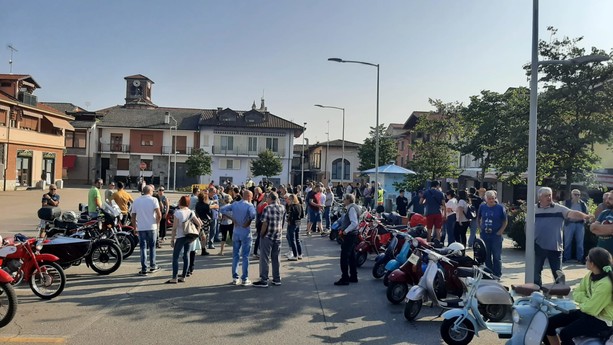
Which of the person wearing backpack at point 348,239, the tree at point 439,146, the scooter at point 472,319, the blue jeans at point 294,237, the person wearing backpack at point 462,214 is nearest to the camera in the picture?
the scooter at point 472,319

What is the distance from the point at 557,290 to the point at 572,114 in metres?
11.2

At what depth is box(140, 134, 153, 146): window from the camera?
60031 millimetres

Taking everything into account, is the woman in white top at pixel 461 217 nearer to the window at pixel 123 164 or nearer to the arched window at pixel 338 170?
the window at pixel 123 164

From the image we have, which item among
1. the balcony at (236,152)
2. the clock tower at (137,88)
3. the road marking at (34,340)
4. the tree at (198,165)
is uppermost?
the clock tower at (137,88)

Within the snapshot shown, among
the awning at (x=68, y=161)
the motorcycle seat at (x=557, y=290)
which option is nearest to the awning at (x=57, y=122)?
the awning at (x=68, y=161)

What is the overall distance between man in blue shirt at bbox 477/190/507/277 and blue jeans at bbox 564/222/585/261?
3.99 m

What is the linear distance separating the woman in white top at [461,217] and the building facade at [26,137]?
116 feet

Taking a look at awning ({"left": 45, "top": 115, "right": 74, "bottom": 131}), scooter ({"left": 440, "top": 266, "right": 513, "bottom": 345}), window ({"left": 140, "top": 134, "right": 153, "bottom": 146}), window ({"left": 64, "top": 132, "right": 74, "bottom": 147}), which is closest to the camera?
scooter ({"left": 440, "top": 266, "right": 513, "bottom": 345})

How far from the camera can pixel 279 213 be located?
8688 mm

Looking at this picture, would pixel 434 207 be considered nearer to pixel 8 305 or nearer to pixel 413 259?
pixel 413 259

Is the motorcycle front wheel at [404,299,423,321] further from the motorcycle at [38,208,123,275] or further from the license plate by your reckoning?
the motorcycle at [38,208,123,275]

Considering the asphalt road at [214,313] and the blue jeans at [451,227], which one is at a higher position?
the blue jeans at [451,227]

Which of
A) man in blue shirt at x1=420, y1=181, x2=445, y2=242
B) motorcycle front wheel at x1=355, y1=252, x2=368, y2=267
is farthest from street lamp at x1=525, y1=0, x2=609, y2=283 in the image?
man in blue shirt at x1=420, y1=181, x2=445, y2=242

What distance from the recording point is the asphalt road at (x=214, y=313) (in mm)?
5797
